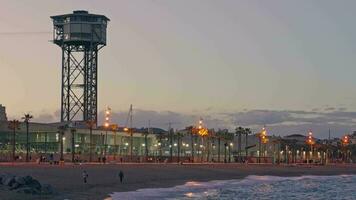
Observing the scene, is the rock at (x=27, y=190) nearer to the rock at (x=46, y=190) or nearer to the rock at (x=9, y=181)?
the rock at (x=46, y=190)

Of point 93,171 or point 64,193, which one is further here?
point 93,171

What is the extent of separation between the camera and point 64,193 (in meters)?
61.2

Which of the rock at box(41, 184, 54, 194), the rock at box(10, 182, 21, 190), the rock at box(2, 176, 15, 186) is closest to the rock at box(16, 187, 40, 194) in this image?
the rock at box(41, 184, 54, 194)

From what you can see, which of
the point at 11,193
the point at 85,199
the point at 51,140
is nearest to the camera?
the point at 11,193

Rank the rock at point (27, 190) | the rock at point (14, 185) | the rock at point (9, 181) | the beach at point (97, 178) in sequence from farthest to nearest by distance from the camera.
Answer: the beach at point (97, 178) < the rock at point (9, 181) < the rock at point (14, 185) < the rock at point (27, 190)

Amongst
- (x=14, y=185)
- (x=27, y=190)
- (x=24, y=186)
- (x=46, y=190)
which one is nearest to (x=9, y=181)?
(x=14, y=185)

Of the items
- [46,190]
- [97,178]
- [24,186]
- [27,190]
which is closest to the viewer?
[27,190]

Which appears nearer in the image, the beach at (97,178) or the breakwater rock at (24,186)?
the breakwater rock at (24,186)

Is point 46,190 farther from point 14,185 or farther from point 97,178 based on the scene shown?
point 97,178

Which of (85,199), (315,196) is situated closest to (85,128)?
(315,196)

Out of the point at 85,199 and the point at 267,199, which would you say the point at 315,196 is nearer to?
the point at 267,199

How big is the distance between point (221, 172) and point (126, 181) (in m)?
51.2

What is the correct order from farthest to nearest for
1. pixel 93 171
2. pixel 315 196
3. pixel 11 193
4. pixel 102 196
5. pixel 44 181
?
1. pixel 93 171
2. pixel 315 196
3. pixel 44 181
4. pixel 102 196
5. pixel 11 193

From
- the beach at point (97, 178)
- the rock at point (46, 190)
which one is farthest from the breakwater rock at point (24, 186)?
the beach at point (97, 178)
